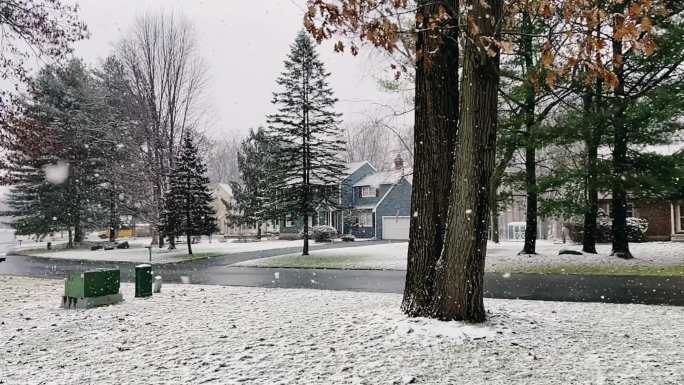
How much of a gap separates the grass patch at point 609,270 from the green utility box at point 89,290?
12.2 m

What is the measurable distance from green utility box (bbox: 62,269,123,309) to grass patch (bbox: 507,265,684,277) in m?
12.2

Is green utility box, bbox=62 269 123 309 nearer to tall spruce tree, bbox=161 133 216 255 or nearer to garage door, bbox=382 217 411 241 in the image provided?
tall spruce tree, bbox=161 133 216 255

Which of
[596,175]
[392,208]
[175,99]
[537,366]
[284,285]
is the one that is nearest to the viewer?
[537,366]

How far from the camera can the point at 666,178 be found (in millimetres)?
15188

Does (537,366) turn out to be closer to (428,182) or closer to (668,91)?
(428,182)

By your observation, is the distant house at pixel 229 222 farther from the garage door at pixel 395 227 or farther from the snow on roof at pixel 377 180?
the garage door at pixel 395 227

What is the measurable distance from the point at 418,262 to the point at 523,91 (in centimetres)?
1228

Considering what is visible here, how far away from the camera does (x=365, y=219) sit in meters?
42.7

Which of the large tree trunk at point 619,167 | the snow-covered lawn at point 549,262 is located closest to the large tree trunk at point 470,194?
the snow-covered lawn at point 549,262

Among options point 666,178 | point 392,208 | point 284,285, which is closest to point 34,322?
point 284,285

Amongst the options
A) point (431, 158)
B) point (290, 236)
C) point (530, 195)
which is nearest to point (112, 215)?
point (290, 236)

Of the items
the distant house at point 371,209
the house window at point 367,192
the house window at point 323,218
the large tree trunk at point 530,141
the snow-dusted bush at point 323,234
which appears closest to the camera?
the large tree trunk at point 530,141

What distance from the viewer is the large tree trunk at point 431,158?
726 cm

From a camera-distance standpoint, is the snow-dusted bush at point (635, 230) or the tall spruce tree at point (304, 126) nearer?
the tall spruce tree at point (304, 126)
